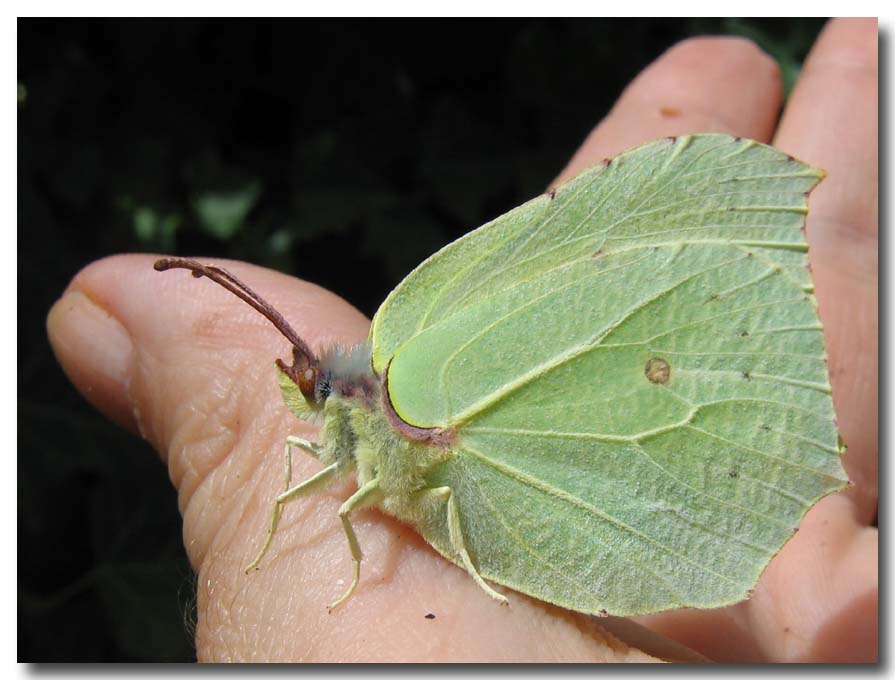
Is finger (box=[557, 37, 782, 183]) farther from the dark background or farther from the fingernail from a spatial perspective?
the fingernail

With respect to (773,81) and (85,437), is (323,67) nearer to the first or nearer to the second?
(85,437)

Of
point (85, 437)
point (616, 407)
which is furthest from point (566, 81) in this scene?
point (85, 437)

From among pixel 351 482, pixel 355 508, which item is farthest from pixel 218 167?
pixel 355 508

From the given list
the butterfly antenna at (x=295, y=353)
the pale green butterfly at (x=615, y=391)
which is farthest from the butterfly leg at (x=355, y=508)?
the butterfly antenna at (x=295, y=353)

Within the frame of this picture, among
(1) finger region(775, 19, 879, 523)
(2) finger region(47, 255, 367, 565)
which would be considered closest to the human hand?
(1) finger region(775, 19, 879, 523)

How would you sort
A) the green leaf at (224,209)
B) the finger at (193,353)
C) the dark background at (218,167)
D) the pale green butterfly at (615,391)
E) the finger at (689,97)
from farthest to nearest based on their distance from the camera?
1. the finger at (689,97)
2. the green leaf at (224,209)
3. the dark background at (218,167)
4. the finger at (193,353)
5. the pale green butterfly at (615,391)

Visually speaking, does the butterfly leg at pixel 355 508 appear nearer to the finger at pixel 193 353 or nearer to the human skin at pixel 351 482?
the human skin at pixel 351 482

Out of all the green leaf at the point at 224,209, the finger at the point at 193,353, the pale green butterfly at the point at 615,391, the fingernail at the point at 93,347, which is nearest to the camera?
the pale green butterfly at the point at 615,391
